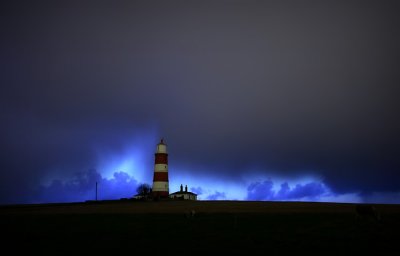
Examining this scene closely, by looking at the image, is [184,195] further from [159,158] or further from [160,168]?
[159,158]

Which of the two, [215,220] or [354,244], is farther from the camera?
[215,220]

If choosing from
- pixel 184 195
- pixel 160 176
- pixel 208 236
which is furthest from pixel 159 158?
pixel 208 236

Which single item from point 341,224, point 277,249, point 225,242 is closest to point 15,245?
point 225,242

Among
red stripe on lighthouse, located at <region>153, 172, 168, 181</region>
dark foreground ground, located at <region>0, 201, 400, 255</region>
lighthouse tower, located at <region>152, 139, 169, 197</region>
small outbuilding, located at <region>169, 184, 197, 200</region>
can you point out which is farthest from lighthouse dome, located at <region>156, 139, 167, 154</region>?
dark foreground ground, located at <region>0, 201, 400, 255</region>

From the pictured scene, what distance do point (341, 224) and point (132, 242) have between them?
59.5ft

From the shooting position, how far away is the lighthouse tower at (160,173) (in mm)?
84562

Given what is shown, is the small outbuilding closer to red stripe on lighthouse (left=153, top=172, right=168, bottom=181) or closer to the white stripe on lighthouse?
red stripe on lighthouse (left=153, top=172, right=168, bottom=181)

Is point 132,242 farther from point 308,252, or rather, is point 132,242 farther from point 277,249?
point 308,252

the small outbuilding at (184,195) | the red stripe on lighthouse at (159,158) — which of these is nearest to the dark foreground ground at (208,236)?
the red stripe on lighthouse at (159,158)

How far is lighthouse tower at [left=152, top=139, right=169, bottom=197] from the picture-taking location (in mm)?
84562

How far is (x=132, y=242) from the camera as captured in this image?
89.8 feet

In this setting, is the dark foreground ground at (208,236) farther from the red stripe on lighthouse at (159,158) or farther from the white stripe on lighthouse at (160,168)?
the red stripe on lighthouse at (159,158)

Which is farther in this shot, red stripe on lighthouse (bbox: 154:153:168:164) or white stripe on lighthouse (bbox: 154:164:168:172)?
red stripe on lighthouse (bbox: 154:153:168:164)

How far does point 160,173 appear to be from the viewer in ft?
277
